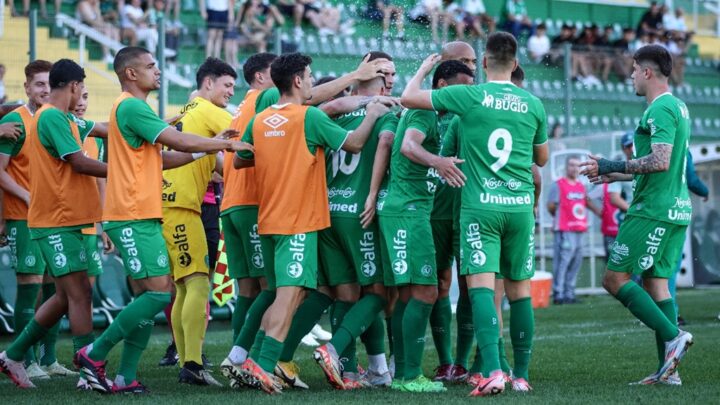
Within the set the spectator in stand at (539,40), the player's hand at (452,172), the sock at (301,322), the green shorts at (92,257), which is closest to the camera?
the player's hand at (452,172)

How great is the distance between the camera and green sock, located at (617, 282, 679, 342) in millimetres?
8320

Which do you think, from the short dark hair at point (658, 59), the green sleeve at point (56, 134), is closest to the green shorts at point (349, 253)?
the green sleeve at point (56, 134)

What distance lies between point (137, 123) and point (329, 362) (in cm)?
208

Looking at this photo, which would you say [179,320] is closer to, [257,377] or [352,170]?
[257,377]

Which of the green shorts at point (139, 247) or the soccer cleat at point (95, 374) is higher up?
the green shorts at point (139, 247)

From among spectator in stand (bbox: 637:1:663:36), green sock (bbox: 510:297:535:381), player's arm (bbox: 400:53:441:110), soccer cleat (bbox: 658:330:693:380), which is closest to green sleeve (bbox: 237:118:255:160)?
player's arm (bbox: 400:53:441:110)

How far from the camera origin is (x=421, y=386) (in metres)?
Result: 7.96

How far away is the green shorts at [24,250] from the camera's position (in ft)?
32.6

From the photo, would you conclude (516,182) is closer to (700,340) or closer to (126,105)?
(126,105)

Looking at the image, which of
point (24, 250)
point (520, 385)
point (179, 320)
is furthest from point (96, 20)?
point (520, 385)

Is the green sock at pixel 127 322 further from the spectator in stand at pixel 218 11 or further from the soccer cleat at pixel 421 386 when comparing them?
the spectator in stand at pixel 218 11

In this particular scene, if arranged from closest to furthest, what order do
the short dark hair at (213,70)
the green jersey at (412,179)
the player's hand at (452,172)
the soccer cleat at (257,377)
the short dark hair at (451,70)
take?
the player's hand at (452,172), the soccer cleat at (257,377), the green jersey at (412,179), the short dark hair at (451,70), the short dark hair at (213,70)

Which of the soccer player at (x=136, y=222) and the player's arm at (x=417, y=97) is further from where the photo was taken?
the soccer player at (x=136, y=222)

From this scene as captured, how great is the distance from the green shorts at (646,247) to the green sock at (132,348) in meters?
3.36
